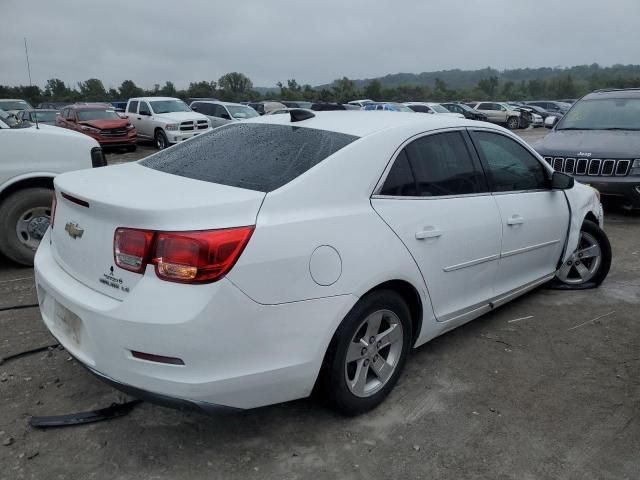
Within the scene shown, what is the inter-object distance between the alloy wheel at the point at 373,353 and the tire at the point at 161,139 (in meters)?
17.1

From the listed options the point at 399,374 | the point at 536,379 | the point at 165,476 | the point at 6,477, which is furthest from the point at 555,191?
the point at 6,477

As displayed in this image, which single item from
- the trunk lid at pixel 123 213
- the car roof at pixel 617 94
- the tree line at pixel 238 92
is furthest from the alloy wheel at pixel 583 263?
the tree line at pixel 238 92

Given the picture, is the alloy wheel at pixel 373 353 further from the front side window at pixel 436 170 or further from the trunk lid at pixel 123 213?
the trunk lid at pixel 123 213

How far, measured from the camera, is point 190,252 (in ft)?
7.38

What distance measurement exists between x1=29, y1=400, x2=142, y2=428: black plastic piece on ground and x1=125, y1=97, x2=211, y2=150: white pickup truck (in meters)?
15.8

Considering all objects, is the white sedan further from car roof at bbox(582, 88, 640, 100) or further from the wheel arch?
car roof at bbox(582, 88, 640, 100)

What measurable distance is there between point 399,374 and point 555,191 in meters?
2.17

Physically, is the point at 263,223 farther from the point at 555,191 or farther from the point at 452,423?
the point at 555,191

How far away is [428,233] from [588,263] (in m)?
2.68

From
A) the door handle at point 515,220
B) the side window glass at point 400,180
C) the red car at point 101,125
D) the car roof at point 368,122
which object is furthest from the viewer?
the red car at point 101,125

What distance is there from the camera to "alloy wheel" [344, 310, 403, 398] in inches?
110

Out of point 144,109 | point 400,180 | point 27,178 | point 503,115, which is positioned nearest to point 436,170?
point 400,180

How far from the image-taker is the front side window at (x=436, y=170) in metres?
3.04

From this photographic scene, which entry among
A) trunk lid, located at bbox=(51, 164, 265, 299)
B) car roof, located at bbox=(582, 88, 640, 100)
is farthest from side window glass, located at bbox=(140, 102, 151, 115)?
trunk lid, located at bbox=(51, 164, 265, 299)
